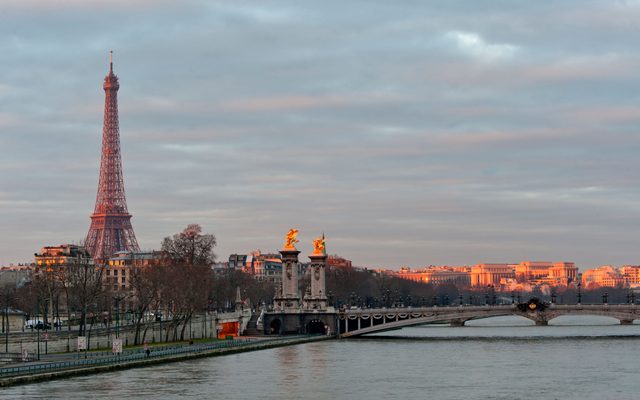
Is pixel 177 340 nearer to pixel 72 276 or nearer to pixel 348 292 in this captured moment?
pixel 72 276

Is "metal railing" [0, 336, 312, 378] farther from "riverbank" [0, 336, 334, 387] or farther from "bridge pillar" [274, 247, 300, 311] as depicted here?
"bridge pillar" [274, 247, 300, 311]

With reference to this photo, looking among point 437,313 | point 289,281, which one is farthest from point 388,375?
point 289,281

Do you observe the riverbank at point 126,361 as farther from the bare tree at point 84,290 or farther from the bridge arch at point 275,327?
the bridge arch at point 275,327

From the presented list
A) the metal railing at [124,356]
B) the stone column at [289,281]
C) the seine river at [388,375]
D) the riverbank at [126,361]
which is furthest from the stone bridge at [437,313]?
the metal railing at [124,356]

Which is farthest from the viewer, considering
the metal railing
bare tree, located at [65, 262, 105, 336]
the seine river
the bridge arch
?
the bridge arch

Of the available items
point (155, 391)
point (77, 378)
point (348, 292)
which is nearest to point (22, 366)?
point (77, 378)

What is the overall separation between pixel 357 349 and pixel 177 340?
17.0 metres

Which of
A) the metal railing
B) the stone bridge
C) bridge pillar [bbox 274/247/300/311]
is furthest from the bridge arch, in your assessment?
the metal railing

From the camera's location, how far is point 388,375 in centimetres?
7975

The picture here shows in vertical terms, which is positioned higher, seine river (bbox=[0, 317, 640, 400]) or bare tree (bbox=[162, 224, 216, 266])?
bare tree (bbox=[162, 224, 216, 266])

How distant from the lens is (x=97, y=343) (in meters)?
96.1

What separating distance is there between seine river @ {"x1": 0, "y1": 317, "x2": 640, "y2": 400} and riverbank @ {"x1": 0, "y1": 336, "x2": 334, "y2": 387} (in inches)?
33.5

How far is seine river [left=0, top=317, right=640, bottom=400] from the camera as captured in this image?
67.5m

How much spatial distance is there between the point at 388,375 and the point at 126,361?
17.4 metres
